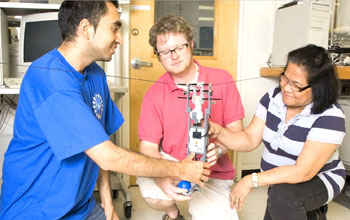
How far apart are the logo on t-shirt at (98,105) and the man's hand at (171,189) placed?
1.29 feet

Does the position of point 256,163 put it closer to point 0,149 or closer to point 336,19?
point 336,19

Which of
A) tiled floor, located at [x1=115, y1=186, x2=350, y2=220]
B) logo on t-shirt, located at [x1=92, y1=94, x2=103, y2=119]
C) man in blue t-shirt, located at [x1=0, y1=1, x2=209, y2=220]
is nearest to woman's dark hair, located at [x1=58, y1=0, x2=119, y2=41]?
man in blue t-shirt, located at [x1=0, y1=1, x2=209, y2=220]

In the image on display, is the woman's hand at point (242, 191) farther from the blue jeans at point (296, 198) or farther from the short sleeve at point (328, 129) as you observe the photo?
the short sleeve at point (328, 129)

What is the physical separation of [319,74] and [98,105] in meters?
0.82

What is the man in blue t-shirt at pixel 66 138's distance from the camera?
92 centimetres

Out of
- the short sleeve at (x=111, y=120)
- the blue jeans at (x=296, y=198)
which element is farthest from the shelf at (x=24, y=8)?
the blue jeans at (x=296, y=198)

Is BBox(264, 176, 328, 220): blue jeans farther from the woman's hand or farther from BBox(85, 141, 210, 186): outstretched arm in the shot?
BBox(85, 141, 210, 186): outstretched arm

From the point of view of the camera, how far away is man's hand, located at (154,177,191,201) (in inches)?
47.0

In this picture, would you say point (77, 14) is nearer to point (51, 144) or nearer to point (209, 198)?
point (51, 144)

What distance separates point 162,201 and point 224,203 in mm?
291

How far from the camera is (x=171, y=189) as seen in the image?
1.27 meters

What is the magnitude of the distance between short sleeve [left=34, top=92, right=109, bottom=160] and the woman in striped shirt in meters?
0.52

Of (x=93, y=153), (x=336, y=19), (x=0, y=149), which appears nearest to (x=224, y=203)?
(x=93, y=153)

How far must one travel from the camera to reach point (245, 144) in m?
1.41
